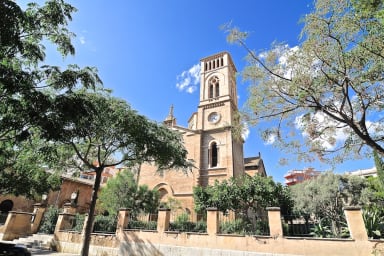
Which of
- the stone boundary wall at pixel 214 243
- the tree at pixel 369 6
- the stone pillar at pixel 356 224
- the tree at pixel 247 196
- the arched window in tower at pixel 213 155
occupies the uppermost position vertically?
the arched window in tower at pixel 213 155

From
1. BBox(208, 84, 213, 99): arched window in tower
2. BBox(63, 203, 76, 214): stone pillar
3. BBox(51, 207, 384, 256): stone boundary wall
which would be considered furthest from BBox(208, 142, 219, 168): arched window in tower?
BBox(63, 203, 76, 214): stone pillar

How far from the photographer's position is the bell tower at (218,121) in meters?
21.9

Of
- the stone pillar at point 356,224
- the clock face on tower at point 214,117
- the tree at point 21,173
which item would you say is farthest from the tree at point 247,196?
the tree at point 21,173

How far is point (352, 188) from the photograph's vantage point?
2123cm

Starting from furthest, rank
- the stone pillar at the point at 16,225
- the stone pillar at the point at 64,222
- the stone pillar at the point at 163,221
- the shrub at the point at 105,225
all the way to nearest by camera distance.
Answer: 1. the stone pillar at the point at 16,225
2. the stone pillar at the point at 64,222
3. the shrub at the point at 105,225
4. the stone pillar at the point at 163,221

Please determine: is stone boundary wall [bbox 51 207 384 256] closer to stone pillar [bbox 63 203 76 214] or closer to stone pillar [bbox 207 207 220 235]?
stone pillar [bbox 207 207 220 235]

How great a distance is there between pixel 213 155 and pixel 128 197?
31.4ft

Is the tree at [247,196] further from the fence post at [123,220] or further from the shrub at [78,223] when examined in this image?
the shrub at [78,223]

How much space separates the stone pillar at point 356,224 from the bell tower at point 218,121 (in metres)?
10.5

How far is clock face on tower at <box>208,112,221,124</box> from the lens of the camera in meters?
24.6

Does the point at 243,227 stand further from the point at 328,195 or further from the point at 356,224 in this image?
the point at 328,195

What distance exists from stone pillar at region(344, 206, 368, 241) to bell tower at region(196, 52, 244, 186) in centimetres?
1048

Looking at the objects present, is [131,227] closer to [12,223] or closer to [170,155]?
[170,155]

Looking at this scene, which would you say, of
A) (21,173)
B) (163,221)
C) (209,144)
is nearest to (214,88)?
(209,144)
